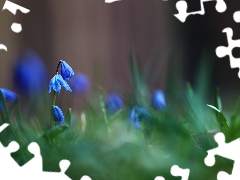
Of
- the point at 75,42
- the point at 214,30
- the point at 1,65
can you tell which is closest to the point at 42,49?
the point at 75,42

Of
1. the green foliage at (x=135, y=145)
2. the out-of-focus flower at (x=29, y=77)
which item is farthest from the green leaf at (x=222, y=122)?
the out-of-focus flower at (x=29, y=77)

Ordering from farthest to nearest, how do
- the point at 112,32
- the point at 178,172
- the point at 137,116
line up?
the point at 112,32 < the point at 137,116 < the point at 178,172

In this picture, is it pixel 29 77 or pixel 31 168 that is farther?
pixel 29 77

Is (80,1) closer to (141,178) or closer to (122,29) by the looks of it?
(122,29)

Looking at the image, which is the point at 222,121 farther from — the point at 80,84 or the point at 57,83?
the point at 80,84

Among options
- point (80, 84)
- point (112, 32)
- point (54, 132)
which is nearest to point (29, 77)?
point (80, 84)

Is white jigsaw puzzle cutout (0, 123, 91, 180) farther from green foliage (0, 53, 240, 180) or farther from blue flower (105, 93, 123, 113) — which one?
blue flower (105, 93, 123, 113)
